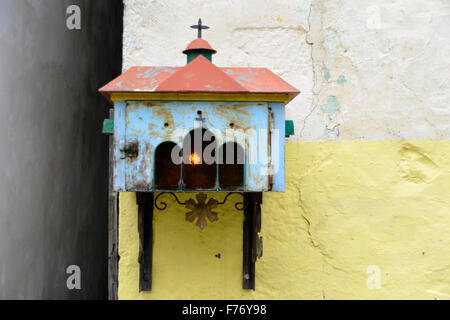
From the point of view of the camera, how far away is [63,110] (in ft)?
8.11

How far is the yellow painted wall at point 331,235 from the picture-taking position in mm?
2012

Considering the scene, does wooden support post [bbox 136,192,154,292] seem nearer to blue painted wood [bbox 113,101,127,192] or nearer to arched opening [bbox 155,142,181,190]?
arched opening [bbox 155,142,181,190]

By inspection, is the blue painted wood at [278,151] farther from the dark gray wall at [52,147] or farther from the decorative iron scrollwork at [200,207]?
the dark gray wall at [52,147]

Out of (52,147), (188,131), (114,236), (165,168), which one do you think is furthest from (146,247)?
(52,147)

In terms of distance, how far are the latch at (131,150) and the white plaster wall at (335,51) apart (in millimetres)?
638

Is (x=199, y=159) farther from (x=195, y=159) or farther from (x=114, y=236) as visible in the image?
(x=114, y=236)

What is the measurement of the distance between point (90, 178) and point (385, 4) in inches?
83.0

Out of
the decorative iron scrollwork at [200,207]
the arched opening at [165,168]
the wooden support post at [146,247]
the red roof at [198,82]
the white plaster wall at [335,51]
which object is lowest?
the wooden support post at [146,247]

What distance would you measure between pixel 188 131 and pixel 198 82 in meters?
0.19

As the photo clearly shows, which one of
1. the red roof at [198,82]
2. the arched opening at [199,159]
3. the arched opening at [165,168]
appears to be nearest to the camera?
the red roof at [198,82]

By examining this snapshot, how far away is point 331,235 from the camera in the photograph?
2.04 m

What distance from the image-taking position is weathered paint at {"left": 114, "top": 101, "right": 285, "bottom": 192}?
1.61m

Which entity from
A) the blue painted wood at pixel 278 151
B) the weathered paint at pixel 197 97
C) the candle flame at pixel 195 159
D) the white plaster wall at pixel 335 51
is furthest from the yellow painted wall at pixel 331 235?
the weathered paint at pixel 197 97

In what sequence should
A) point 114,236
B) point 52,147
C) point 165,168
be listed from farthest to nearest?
point 52,147 → point 114,236 → point 165,168
